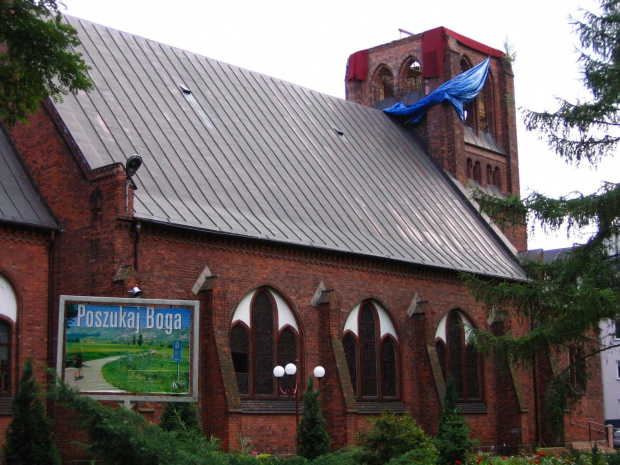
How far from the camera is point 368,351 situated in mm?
30469

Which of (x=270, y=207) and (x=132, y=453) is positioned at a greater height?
(x=270, y=207)

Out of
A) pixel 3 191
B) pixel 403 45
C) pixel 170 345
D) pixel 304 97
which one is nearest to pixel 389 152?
pixel 304 97

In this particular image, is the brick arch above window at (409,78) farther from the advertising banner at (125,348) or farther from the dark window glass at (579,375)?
the advertising banner at (125,348)

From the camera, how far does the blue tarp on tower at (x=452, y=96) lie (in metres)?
41.4

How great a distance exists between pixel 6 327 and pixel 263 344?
23.9ft

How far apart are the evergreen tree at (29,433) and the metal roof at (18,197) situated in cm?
686

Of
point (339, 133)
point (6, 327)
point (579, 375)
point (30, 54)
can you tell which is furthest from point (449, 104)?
point (30, 54)

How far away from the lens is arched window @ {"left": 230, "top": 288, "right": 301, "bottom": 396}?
26484 millimetres

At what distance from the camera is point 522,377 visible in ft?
117

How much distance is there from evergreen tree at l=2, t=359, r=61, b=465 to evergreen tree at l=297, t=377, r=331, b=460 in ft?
22.5

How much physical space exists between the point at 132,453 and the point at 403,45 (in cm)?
3675

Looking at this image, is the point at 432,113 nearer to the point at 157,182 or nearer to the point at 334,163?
the point at 334,163

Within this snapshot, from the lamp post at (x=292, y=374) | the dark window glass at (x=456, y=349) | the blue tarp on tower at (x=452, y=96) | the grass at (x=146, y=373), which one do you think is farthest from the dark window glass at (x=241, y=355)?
the blue tarp on tower at (x=452, y=96)

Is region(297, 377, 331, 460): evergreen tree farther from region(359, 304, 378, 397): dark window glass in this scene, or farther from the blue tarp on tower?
the blue tarp on tower
